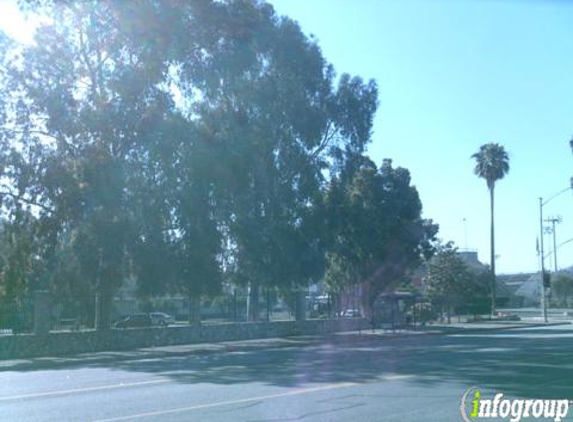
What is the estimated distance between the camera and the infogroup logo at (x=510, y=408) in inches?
514

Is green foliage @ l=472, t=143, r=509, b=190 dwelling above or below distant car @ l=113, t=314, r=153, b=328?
above

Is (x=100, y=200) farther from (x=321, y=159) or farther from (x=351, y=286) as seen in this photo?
(x=351, y=286)

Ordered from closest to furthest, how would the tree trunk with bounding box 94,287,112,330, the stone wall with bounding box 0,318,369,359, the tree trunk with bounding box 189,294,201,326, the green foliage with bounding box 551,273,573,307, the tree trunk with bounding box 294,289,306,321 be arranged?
1. the stone wall with bounding box 0,318,369,359
2. the tree trunk with bounding box 94,287,112,330
3. the tree trunk with bounding box 189,294,201,326
4. the tree trunk with bounding box 294,289,306,321
5. the green foliage with bounding box 551,273,573,307

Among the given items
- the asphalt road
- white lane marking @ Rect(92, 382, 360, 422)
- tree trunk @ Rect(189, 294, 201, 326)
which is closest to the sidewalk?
the asphalt road

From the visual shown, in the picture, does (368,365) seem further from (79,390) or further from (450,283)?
(450,283)

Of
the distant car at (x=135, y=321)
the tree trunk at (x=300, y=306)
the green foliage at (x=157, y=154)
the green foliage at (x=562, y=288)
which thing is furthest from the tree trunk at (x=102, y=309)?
the green foliage at (x=562, y=288)

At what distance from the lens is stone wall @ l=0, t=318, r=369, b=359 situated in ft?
114

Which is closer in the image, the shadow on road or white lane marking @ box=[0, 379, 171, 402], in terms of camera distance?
white lane marking @ box=[0, 379, 171, 402]

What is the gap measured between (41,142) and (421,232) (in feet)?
106

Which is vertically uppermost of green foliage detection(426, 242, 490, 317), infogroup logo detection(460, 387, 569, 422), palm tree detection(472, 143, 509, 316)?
palm tree detection(472, 143, 509, 316)

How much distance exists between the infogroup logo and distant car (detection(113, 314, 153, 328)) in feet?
99.8

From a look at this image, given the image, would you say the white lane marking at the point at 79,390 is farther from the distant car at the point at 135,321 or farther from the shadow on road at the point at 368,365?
the distant car at the point at 135,321

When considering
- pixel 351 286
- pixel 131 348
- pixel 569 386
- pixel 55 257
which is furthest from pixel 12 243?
pixel 569 386

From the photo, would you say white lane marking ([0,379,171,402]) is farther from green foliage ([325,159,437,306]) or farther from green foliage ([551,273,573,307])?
green foliage ([551,273,573,307])
